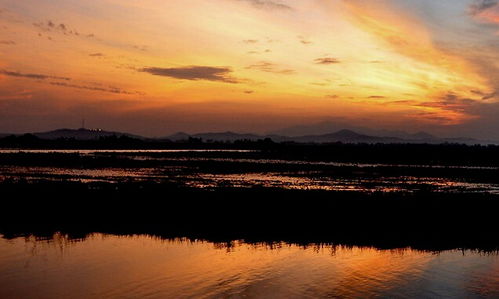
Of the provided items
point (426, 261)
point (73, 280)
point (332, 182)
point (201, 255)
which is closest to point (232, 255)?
point (201, 255)

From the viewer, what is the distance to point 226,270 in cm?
1623

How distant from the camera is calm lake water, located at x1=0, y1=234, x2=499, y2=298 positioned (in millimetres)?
14039

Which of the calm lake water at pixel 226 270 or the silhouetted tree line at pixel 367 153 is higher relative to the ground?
the silhouetted tree line at pixel 367 153

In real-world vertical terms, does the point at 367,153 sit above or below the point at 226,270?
above

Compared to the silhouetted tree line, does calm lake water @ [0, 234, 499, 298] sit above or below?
below

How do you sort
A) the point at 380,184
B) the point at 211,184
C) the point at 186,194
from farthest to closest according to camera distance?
the point at 380,184
the point at 211,184
the point at 186,194

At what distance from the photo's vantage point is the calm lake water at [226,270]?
14.0m

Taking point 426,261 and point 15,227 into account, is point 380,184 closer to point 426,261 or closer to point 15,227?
point 426,261

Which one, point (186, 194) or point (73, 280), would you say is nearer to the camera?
point (73, 280)

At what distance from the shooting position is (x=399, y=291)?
47.1ft

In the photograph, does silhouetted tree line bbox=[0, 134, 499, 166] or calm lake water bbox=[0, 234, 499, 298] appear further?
silhouetted tree line bbox=[0, 134, 499, 166]

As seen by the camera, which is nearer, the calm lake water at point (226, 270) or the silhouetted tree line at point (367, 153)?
the calm lake water at point (226, 270)

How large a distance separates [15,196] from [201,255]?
657 inches

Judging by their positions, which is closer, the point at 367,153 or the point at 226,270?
the point at 226,270
